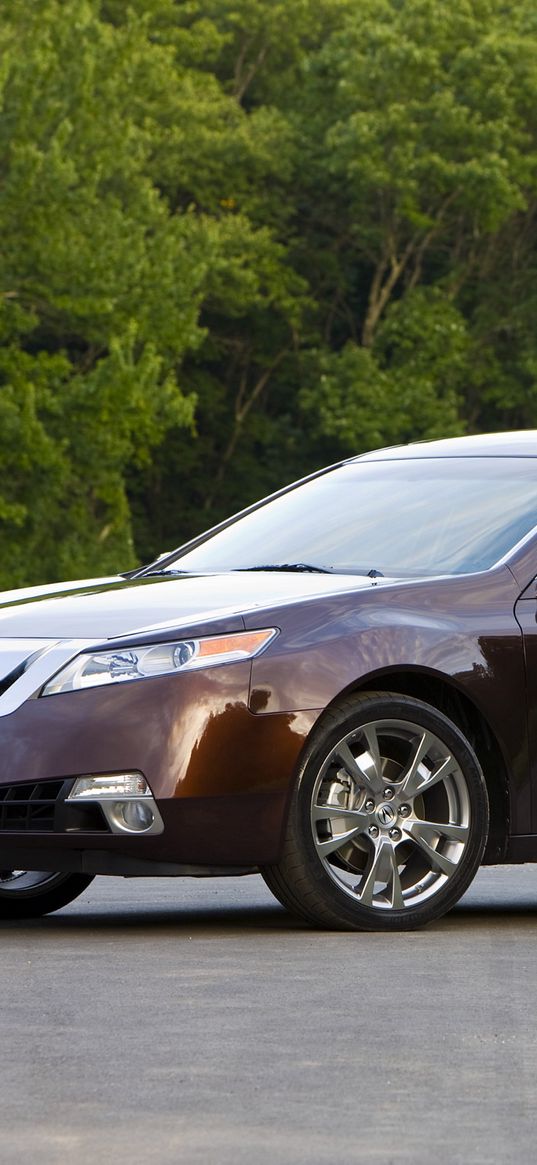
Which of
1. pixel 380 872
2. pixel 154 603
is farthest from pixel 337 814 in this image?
pixel 154 603

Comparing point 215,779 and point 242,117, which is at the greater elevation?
point 215,779

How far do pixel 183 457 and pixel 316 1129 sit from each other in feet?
174

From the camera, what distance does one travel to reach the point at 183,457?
190 feet

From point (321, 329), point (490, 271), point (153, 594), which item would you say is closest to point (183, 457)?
point (321, 329)

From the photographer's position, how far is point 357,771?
769 cm

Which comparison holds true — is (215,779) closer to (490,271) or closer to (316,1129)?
(316,1129)

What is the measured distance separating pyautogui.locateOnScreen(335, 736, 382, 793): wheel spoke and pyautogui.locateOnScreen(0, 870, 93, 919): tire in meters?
1.24

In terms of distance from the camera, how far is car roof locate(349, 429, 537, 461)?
8.86 meters

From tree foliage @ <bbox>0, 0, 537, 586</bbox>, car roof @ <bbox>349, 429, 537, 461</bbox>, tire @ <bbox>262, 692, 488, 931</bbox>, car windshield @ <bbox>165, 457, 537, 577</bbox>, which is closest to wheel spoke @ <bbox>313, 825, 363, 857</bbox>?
tire @ <bbox>262, 692, 488, 931</bbox>

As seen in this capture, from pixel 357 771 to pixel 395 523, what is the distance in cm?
117

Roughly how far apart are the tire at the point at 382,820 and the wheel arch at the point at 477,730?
0.15m

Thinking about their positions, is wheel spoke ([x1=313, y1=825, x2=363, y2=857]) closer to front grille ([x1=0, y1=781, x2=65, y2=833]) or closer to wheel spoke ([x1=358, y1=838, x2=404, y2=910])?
wheel spoke ([x1=358, y1=838, x2=404, y2=910])

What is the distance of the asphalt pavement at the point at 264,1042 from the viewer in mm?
4781

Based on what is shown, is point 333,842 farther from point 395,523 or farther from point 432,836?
point 395,523
